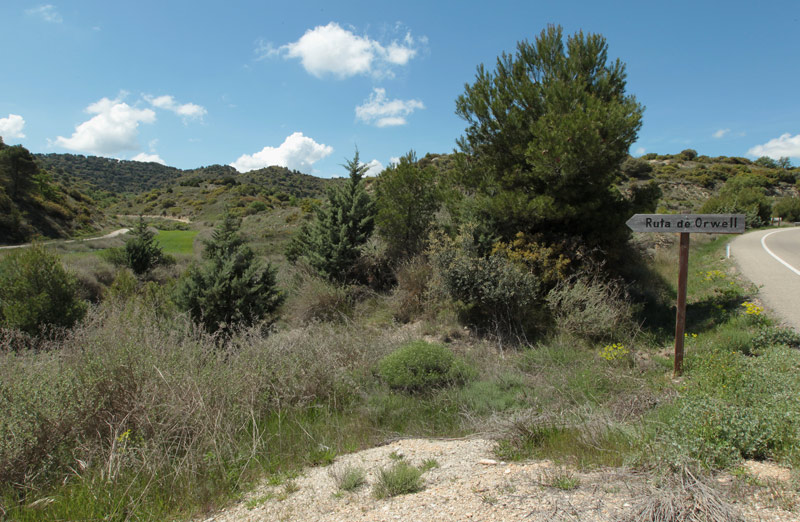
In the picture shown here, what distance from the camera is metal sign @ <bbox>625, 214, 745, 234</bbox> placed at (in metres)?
5.41

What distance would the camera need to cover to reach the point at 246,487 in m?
3.47

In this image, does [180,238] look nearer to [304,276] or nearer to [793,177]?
[304,276]

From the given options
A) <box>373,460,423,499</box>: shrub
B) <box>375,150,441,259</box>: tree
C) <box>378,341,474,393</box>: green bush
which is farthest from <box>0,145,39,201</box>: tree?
<box>373,460,423,499</box>: shrub

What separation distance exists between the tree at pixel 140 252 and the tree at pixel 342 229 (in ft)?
27.8

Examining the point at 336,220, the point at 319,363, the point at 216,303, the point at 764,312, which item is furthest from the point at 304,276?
the point at 764,312

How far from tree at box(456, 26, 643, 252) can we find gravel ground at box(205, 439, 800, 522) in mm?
7026

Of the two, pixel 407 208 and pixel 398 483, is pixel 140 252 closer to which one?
pixel 407 208

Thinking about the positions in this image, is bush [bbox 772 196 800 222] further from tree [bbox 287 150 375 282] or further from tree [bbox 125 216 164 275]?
tree [bbox 125 216 164 275]

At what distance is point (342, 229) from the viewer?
12258 mm

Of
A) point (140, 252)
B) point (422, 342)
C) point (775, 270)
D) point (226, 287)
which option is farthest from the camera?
point (140, 252)

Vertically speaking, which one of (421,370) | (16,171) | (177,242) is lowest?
(421,370)

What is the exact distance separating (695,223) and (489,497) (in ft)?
16.0

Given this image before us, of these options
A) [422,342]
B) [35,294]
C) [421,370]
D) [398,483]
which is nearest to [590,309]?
[422,342]

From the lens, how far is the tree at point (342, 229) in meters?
12.2
